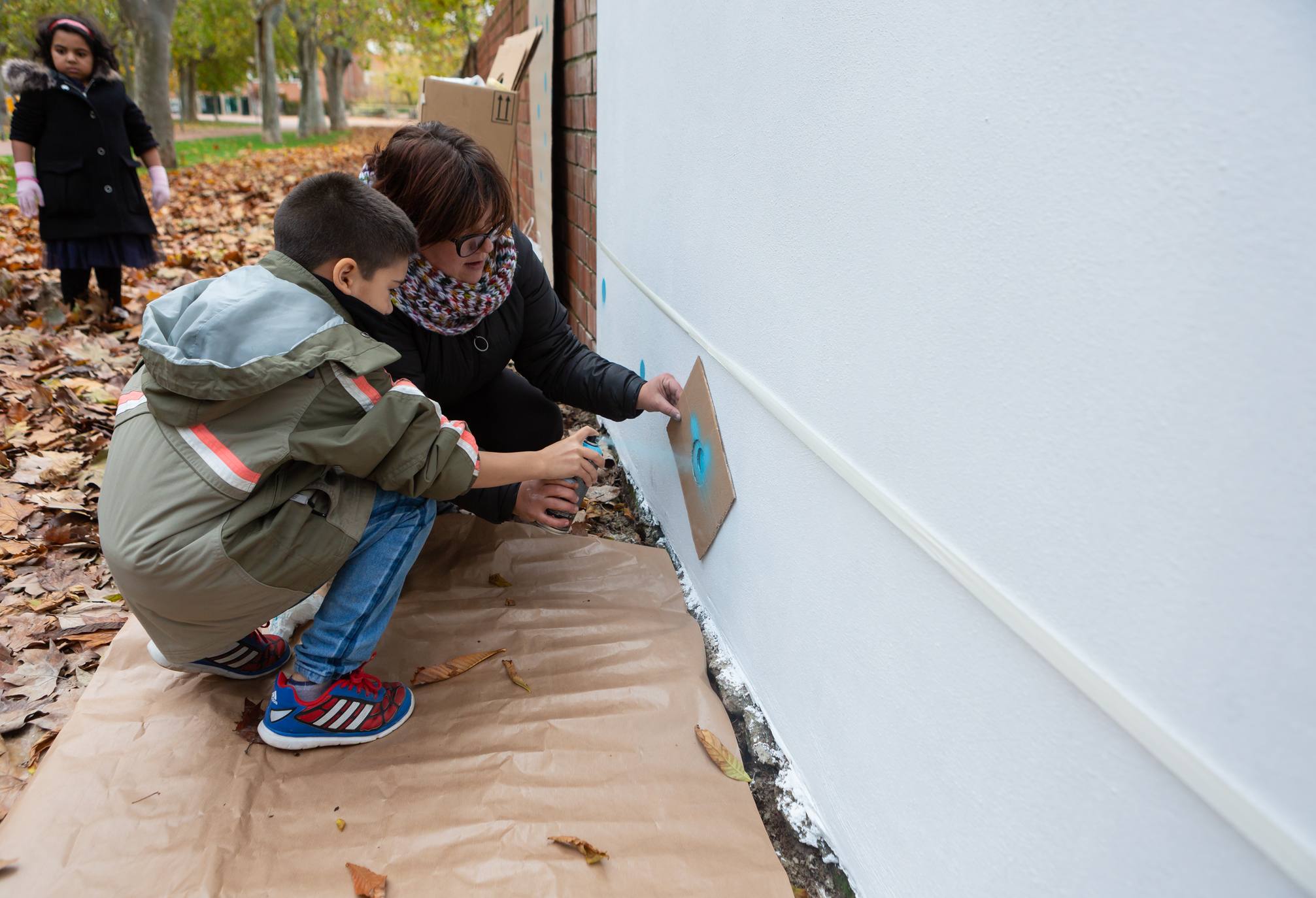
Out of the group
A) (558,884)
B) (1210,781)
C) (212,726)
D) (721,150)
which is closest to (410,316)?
(721,150)

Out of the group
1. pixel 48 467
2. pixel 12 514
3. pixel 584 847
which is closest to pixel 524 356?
pixel 584 847

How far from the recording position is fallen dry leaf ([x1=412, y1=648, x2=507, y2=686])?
1.77 metres

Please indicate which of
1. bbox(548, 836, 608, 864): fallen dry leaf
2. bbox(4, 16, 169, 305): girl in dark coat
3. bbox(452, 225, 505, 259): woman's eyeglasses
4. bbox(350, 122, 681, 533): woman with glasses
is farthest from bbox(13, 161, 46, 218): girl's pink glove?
bbox(548, 836, 608, 864): fallen dry leaf

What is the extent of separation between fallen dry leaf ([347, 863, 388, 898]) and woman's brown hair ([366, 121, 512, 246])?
1.18 metres

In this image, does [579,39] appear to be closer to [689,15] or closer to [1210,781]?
[689,15]

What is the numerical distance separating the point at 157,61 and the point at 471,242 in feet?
34.9

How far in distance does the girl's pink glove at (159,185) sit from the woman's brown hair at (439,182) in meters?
3.28

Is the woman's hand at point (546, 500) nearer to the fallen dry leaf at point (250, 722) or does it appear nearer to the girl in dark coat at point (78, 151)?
the fallen dry leaf at point (250, 722)

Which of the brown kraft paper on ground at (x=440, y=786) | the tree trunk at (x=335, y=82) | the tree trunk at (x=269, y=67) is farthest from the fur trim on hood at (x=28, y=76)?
the tree trunk at (x=335, y=82)

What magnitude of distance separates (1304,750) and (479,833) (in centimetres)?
119

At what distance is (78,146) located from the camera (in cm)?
386

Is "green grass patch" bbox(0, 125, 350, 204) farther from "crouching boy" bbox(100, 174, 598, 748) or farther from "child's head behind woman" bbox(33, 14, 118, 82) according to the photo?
"crouching boy" bbox(100, 174, 598, 748)

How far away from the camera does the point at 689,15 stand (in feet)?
5.75

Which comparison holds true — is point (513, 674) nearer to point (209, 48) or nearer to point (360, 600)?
point (360, 600)
